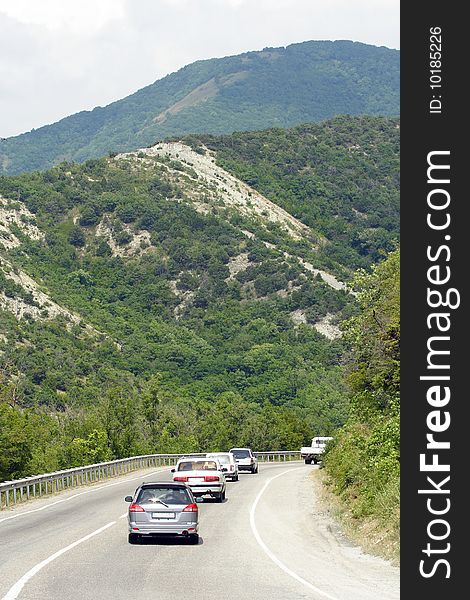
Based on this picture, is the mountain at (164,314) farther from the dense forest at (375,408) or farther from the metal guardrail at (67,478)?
the dense forest at (375,408)

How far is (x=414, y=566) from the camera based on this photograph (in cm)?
1661

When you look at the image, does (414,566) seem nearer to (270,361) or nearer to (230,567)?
(230,567)

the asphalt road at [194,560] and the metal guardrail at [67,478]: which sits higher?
the asphalt road at [194,560]

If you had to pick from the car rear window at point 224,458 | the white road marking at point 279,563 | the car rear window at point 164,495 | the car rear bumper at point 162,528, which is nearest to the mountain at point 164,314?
the car rear window at point 224,458

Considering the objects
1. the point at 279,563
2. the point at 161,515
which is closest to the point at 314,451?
the point at 161,515

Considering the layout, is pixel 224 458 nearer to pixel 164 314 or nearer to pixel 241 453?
pixel 241 453

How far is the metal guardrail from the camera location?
35.1m

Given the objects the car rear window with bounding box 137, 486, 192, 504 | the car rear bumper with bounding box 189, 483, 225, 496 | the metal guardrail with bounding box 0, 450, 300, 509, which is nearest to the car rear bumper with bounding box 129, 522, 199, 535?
the car rear window with bounding box 137, 486, 192, 504

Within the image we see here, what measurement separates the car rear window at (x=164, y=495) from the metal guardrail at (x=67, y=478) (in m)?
12.5

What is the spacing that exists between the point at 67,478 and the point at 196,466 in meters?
10.1

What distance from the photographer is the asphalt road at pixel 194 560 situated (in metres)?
16.0

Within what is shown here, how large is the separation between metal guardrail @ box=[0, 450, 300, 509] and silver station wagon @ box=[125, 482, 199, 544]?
1251 cm

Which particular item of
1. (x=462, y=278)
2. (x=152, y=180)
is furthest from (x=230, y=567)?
(x=152, y=180)

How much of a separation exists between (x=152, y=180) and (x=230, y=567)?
7024 inches
